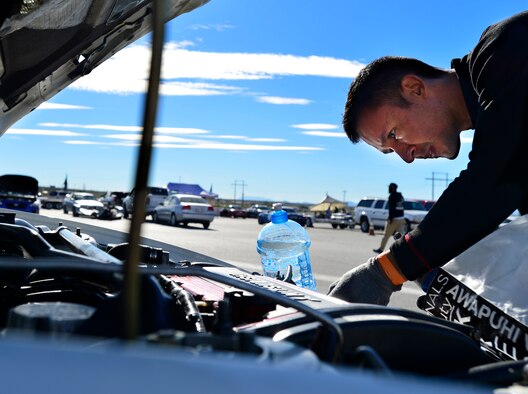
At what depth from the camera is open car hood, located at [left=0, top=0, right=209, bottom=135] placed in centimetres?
183

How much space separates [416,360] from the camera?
1286 mm

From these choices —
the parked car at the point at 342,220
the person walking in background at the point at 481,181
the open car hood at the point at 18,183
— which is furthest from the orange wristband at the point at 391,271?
the parked car at the point at 342,220

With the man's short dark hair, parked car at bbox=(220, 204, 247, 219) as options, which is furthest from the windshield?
the man's short dark hair

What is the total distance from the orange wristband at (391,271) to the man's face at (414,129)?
1.93 ft

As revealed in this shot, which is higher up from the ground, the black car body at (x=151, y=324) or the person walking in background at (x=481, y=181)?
the person walking in background at (x=481, y=181)

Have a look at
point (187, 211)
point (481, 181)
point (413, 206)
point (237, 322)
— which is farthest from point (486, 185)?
point (413, 206)

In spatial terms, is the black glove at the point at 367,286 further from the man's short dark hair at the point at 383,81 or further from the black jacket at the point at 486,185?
the man's short dark hair at the point at 383,81

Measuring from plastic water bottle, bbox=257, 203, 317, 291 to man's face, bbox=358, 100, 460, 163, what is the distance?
1.34 m

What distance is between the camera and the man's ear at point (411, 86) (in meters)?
2.20

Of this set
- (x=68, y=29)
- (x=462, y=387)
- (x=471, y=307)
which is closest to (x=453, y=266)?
(x=471, y=307)

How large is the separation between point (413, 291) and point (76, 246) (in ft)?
20.5

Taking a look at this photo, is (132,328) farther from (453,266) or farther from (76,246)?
(76,246)

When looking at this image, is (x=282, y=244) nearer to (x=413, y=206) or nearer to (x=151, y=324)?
(x=151, y=324)

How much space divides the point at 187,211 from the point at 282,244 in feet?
65.9
